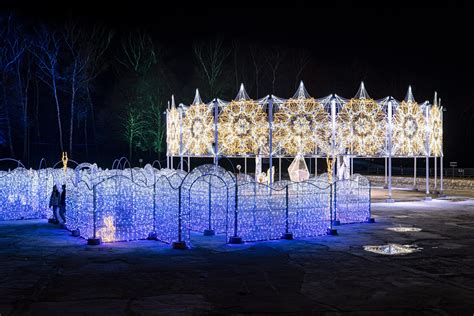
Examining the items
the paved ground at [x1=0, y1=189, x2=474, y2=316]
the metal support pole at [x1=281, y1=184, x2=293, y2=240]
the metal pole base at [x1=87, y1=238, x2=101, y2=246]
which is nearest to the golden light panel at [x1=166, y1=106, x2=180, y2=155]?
the paved ground at [x1=0, y1=189, x2=474, y2=316]

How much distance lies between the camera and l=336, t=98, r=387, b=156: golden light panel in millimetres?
→ 22372

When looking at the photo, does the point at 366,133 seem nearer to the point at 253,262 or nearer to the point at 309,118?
the point at 309,118

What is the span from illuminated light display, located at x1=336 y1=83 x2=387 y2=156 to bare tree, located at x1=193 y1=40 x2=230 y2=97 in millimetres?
20912

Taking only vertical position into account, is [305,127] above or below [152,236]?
above

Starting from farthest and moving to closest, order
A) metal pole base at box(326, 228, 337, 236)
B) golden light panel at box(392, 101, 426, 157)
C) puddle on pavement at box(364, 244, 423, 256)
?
golden light panel at box(392, 101, 426, 157)
metal pole base at box(326, 228, 337, 236)
puddle on pavement at box(364, 244, 423, 256)

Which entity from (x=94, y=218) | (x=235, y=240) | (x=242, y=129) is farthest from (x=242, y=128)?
(x=94, y=218)

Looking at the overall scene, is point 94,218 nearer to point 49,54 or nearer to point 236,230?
point 236,230

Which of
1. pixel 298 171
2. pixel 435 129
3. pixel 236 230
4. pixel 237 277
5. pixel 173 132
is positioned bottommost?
pixel 237 277

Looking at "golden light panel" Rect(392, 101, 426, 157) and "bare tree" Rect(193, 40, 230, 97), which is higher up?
"bare tree" Rect(193, 40, 230, 97)

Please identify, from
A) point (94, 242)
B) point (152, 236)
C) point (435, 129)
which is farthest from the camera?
point (435, 129)

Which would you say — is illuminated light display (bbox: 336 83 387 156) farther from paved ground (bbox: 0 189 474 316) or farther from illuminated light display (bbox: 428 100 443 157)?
paved ground (bbox: 0 189 474 316)

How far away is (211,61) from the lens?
44.1m

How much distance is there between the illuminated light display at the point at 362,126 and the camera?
2236cm

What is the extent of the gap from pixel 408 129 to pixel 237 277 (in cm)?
1658
